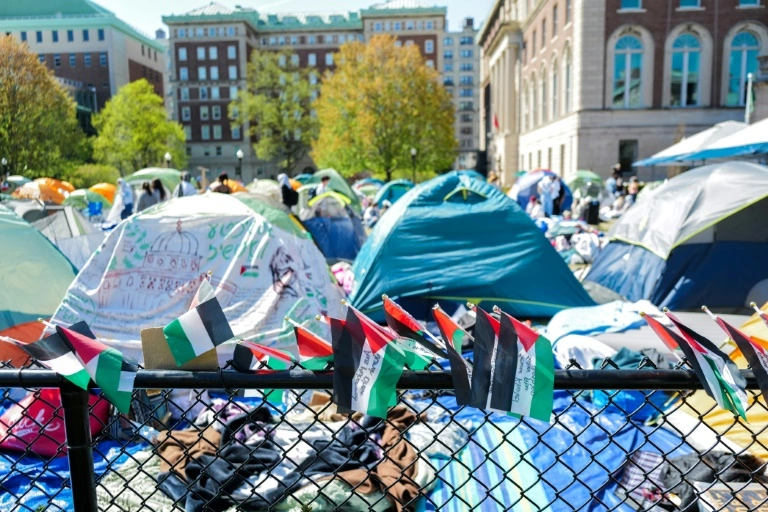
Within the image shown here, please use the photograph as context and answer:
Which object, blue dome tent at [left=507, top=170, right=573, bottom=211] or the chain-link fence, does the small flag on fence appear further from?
blue dome tent at [left=507, top=170, right=573, bottom=211]

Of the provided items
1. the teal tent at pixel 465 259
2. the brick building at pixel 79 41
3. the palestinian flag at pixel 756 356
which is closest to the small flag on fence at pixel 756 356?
the palestinian flag at pixel 756 356

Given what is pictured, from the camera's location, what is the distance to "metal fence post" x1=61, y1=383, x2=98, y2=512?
1.68 metres

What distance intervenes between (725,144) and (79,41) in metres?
12.7

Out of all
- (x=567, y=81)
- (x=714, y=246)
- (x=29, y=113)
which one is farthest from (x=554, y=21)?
(x=29, y=113)

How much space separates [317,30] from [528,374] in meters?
69.5

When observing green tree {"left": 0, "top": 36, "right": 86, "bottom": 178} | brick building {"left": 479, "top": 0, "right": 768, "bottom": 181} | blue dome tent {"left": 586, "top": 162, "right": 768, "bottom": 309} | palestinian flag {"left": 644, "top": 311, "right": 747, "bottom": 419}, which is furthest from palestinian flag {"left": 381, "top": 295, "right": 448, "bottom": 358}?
brick building {"left": 479, "top": 0, "right": 768, "bottom": 181}

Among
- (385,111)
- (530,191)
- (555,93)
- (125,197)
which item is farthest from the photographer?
(385,111)

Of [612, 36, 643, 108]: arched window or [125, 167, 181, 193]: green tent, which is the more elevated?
[612, 36, 643, 108]: arched window

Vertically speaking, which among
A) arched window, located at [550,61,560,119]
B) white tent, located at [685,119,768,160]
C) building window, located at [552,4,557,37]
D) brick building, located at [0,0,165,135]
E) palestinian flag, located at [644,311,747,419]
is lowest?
palestinian flag, located at [644,311,747,419]

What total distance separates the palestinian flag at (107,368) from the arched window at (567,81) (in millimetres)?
32159

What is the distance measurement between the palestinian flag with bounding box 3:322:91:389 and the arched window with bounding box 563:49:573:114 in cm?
3219

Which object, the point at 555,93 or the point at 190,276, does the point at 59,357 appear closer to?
the point at 190,276

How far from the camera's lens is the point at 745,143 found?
12492mm

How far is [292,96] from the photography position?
57.2 m
